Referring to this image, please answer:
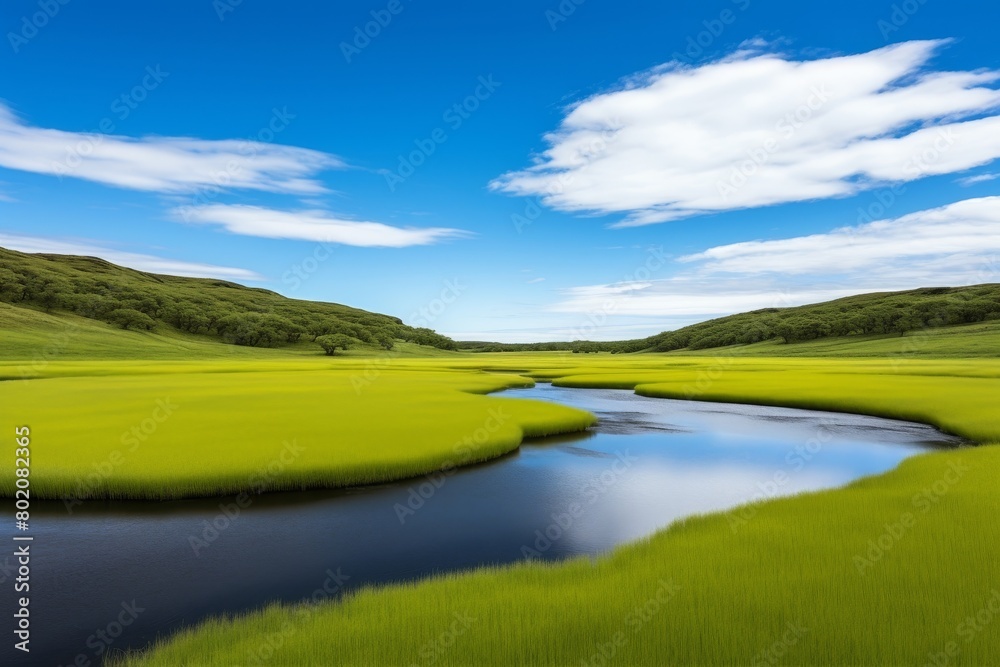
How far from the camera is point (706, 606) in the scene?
7.92m

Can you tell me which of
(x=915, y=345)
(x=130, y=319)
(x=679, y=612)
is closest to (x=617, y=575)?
(x=679, y=612)

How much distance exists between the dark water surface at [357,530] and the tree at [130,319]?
146m

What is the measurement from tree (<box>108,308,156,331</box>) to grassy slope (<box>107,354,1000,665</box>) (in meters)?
156

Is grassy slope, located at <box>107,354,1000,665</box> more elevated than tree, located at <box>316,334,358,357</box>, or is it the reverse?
tree, located at <box>316,334,358,357</box>

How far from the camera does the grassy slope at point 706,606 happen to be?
6.86m

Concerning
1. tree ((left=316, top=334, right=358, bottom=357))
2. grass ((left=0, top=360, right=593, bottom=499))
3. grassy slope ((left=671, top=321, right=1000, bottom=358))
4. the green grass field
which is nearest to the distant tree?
tree ((left=316, top=334, right=358, bottom=357))

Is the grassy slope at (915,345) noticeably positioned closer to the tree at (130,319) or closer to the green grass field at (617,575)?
the green grass field at (617,575)

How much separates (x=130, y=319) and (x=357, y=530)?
153438 millimetres

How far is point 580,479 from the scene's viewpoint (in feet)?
61.4

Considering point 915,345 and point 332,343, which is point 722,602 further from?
point 915,345

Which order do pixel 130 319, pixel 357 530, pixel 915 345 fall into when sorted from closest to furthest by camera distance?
pixel 357 530
pixel 915 345
pixel 130 319

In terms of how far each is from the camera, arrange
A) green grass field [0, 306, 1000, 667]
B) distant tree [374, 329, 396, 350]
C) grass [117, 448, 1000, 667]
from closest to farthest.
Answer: grass [117, 448, 1000, 667] < green grass field [0, 306, 1000, 667] < distant tree [374, 329, 396, 350]

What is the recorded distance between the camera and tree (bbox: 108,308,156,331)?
449ft

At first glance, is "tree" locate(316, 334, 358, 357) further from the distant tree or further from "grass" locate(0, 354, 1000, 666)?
"grass" locate(0, 354, 1000, 666)
